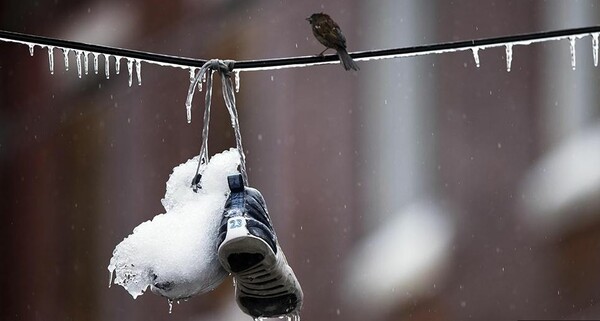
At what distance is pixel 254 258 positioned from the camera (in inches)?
113

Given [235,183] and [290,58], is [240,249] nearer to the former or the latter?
[235,183]

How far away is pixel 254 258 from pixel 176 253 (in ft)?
0.72

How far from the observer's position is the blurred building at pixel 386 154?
723 cm

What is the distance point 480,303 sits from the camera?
721 centimetres

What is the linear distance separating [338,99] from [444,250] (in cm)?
122

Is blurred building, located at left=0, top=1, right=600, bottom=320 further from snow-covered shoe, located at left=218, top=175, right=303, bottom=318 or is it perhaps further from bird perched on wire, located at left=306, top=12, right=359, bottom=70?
snow-covered shoe, located at left=218, top=175, right=303, bottom=318

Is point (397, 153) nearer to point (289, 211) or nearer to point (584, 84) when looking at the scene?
point (289, 211)

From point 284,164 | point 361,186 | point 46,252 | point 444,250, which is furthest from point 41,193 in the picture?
point 444,250

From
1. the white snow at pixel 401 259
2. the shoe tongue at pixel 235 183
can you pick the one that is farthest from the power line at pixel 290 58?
the white snow at pixel 401 259

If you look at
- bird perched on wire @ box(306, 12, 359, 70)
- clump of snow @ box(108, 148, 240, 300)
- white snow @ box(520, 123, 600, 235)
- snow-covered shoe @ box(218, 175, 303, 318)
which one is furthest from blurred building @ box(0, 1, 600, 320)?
clump of snow @ box(108, 148, 240, 300)

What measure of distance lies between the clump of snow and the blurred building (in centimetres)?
419

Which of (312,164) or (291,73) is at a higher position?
(291,73)

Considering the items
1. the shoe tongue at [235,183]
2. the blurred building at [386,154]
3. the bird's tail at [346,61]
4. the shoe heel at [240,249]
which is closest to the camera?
the shoe heel at [240,249]

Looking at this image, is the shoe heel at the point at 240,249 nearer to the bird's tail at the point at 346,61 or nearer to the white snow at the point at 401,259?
the bird's tail at the point at 346,61
